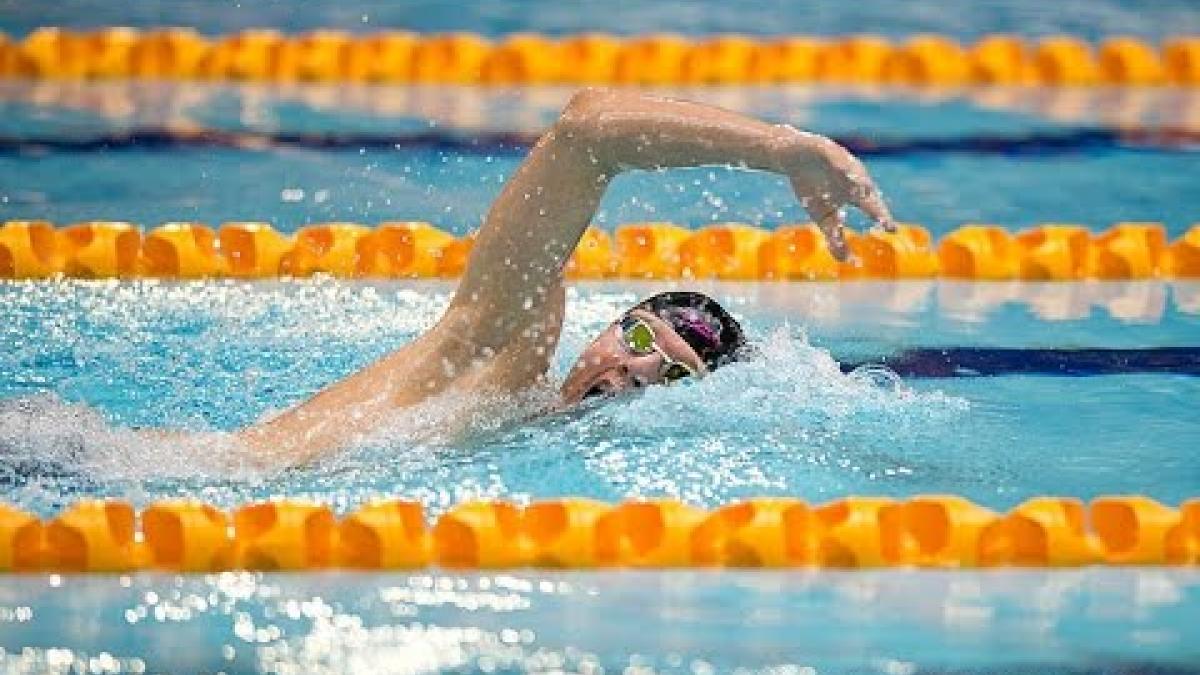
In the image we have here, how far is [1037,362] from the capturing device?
4770mm

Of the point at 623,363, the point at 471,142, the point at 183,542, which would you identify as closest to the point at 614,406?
the point at 623,363

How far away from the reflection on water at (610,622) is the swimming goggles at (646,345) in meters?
0.44

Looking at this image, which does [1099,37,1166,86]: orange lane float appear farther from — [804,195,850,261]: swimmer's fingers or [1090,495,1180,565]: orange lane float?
[804,195,850,261]: swimmer's fingers

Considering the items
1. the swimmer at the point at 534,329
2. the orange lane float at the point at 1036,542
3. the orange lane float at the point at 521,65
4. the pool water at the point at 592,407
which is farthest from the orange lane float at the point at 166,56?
the orange lane float at the point at 1036,542

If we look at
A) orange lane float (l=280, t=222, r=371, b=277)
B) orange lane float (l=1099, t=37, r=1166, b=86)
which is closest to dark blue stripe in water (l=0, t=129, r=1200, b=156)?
orange lane float (l=1099, t=37, r=1166, b=86)

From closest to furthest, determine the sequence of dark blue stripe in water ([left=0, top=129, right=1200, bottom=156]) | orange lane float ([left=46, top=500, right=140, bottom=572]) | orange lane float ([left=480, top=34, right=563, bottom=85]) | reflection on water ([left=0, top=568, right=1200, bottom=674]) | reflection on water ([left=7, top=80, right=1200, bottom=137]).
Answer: reflection on water ([left=0, top=568, right=1200, bottom=674]) < orange lane float ([left=46, top=500, right=140, bottom=572]) < dark blue stripe in water ([left=0, top=129, right=1200, bottom=156]) < reflection on water ([left=7, top=80, right=1200, bottom=137]) < orange lane float ([left=480, top=34, right=563, bottom=85])

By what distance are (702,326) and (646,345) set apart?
151 millimetres

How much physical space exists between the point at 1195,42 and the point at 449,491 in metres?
4.31

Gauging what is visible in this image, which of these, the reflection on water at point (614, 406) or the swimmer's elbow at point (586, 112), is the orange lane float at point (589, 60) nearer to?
the reflection on water at point (614, 406)

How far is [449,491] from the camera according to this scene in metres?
3.77

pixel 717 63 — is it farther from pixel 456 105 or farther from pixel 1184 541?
pixel 1184 541

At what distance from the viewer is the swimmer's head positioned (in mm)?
3754

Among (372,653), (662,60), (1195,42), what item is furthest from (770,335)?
(1195,42)

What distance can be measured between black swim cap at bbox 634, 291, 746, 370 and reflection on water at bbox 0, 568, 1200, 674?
1.68 ft
